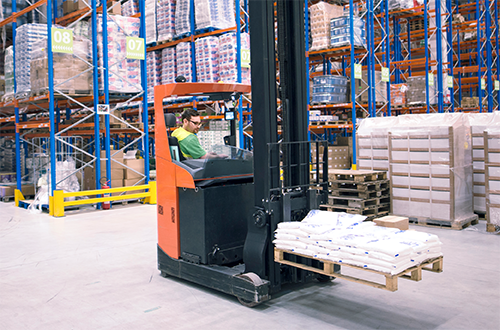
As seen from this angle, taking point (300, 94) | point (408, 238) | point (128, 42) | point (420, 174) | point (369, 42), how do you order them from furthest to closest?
point (369, 42)
point (128, 42)
point (420, 174)
point (300, 94)
point (408, 238)

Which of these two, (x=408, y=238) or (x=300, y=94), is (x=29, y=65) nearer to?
(x=300, y=94)

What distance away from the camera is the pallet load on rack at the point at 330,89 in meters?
11.7

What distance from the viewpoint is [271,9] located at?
3791 mm

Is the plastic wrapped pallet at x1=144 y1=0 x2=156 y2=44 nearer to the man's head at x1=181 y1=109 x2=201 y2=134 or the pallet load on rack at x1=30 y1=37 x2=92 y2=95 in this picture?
the pallet load on rack at x1=30 y1=37 x2=92 y2=95

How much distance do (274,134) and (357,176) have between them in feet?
11.3

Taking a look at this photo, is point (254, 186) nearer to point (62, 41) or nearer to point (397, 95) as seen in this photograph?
point (62, 41)

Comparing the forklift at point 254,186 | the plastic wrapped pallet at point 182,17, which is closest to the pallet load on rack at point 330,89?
the plastic wrapped pallet at point 182,17

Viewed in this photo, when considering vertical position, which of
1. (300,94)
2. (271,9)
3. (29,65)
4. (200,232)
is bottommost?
(200,232)

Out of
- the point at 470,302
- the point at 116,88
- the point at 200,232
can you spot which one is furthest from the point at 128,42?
the point at 470,302

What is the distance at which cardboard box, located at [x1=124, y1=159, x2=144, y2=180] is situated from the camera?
32.8 ft

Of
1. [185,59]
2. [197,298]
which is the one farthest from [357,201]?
[185,59]

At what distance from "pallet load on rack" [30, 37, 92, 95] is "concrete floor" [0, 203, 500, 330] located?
13.3 ft

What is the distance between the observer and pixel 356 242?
3.06m

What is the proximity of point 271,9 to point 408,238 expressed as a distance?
6.84ft
